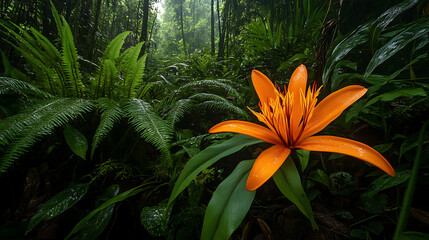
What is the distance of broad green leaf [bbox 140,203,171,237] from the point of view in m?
0.73

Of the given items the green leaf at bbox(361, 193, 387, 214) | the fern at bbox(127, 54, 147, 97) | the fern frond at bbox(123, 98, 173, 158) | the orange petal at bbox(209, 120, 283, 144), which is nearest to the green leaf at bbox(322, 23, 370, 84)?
the orange petal at bbox(209, 120, 283, 144)

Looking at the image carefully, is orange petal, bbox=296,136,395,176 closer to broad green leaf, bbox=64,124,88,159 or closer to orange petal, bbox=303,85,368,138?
orange petal, bbox=303,85,368,138

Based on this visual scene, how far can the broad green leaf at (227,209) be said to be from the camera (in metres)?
0.41

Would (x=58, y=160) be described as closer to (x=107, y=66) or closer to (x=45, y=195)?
(x=45, y=195)

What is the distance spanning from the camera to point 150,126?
1.03m

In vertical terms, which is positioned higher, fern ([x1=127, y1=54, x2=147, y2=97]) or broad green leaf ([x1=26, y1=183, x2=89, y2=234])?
fern ([x1=127, y1=54, x2=147, y2=97])

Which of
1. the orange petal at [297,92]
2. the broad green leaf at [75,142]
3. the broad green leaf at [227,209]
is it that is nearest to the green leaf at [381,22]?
the orange petal at [297,92]

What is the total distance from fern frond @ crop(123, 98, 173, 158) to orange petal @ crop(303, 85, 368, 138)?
692 mm

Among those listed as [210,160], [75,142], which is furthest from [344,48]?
[75,142]

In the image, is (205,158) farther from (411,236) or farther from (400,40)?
(400,40)

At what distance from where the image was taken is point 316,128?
485 millimetres

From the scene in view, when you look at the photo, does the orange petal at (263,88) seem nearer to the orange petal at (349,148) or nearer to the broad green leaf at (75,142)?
the orange petal at (349,148)

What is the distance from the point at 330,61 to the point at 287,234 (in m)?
0.68

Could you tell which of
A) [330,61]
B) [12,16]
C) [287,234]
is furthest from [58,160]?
[12,16]
